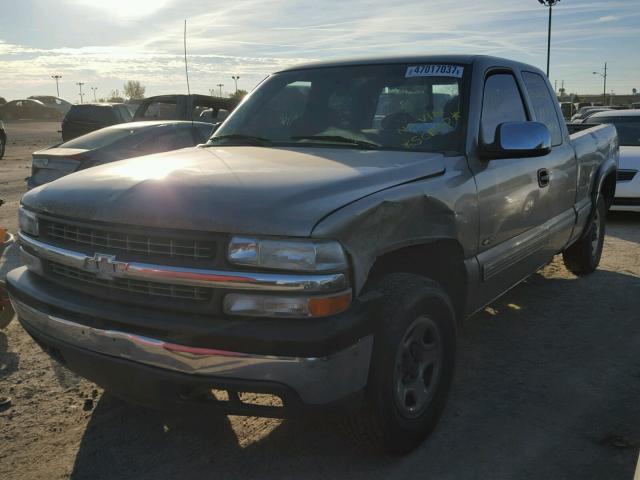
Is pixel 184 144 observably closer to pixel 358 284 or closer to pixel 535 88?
pixel 535 88

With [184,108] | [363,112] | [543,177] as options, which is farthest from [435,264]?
[184,108]

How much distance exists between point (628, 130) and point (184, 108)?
287 inches

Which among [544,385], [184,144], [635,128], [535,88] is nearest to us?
[544,385]

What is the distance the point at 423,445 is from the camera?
3156mm

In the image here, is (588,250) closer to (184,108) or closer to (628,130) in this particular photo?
(628,130)

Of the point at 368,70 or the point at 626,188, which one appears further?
the point at 626,188

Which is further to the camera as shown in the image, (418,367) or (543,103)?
(543,103)

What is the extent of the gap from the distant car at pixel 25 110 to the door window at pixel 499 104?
4492 centimetres

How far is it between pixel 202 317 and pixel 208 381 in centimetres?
24

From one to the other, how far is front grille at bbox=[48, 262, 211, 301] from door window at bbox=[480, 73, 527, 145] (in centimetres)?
195

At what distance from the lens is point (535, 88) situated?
4.81 metres

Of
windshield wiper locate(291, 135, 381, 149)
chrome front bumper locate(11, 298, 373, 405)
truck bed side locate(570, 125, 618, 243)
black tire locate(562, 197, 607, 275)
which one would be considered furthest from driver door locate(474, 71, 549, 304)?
black tire locate(562, 197, 607, 275)

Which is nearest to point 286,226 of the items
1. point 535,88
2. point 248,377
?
point 248,377

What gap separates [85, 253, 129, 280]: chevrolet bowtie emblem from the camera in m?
2.66
